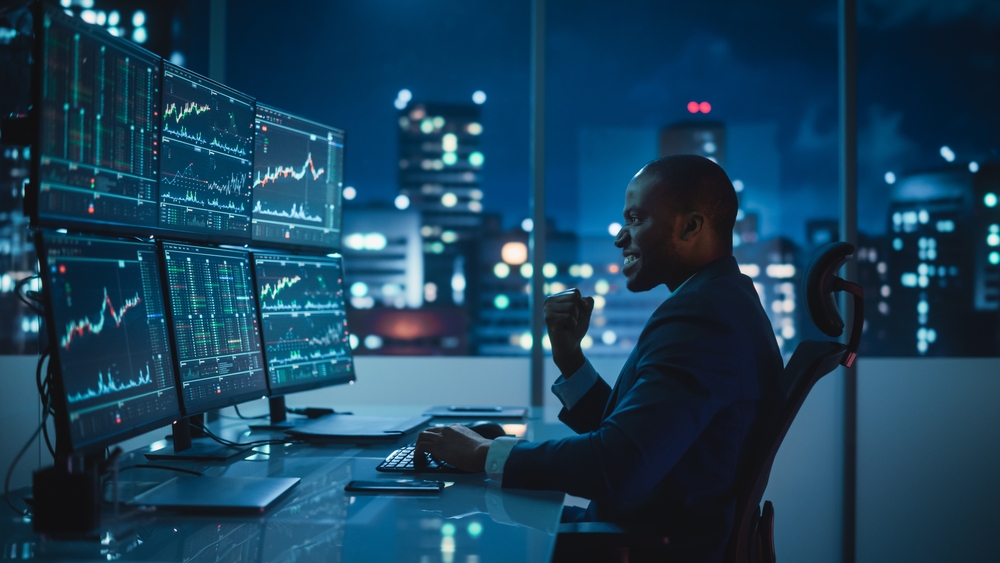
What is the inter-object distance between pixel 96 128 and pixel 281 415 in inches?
43.7

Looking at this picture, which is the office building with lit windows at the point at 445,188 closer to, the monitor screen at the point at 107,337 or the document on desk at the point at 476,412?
the document on desk at the point at 476,412

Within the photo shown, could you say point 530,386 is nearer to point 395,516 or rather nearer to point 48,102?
point 395,516

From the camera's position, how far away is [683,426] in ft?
3.96

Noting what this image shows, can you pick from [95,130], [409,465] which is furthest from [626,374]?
[95,130]

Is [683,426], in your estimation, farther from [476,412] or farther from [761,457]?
[476,412]

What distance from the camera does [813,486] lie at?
3.22 meters

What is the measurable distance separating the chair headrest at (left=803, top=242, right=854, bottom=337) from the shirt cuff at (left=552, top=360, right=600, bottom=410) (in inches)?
25.6

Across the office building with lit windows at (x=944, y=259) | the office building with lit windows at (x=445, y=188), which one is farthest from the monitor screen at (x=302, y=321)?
the office building with lit windows at (x=944, y=259)

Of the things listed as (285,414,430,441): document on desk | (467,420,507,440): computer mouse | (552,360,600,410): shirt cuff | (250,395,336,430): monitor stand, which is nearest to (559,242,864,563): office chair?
(467,420,507,440): computer mouse

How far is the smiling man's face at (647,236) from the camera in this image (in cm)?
153

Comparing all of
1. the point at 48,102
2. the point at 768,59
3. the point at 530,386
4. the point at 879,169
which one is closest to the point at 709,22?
the point at 768,59

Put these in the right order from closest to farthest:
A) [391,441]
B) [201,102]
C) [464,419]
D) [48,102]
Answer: [48,102], [201,102], [391,441], [464,419]

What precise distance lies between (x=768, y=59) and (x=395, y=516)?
310 cm

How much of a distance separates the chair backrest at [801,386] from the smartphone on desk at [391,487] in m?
0.60
